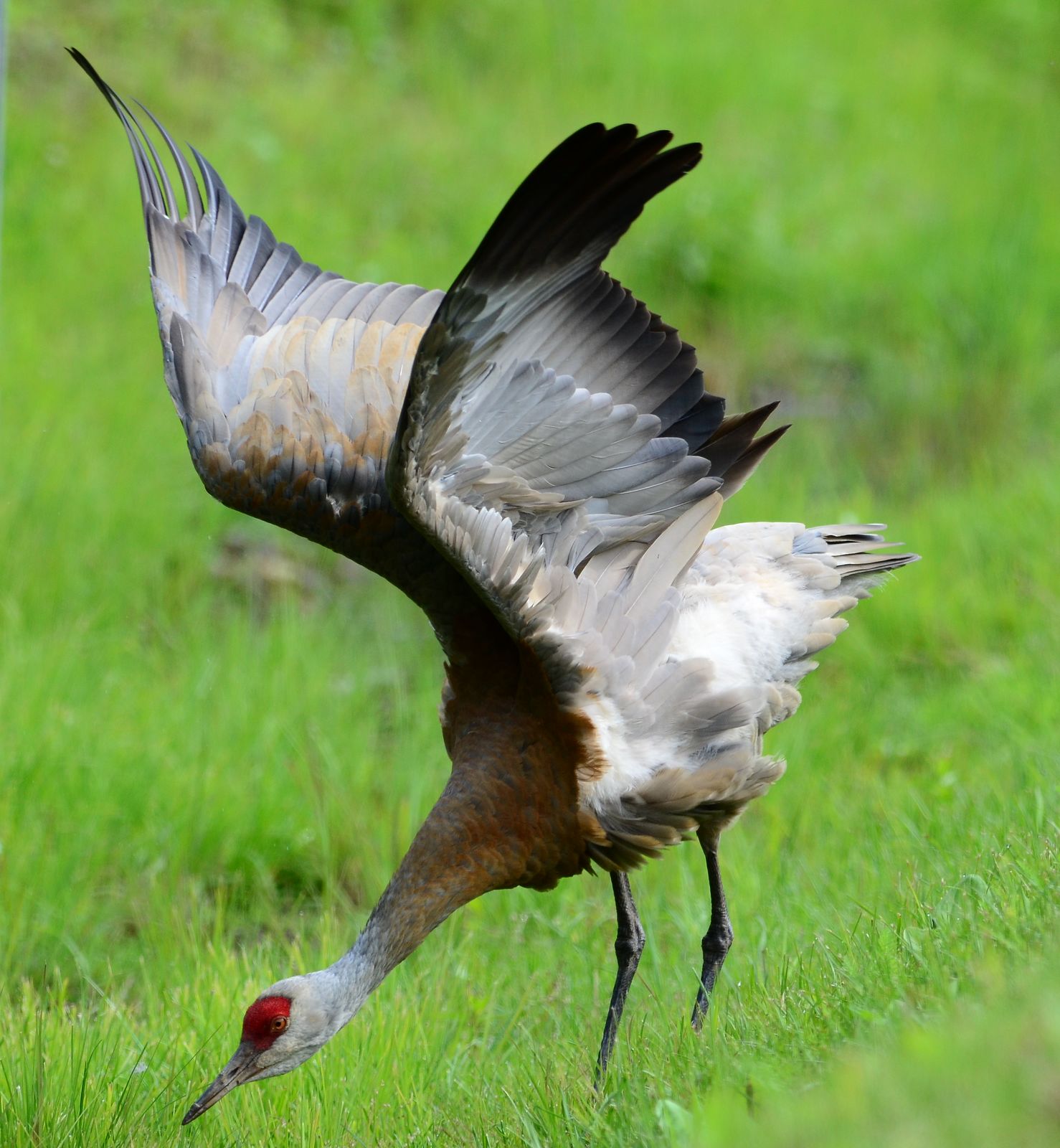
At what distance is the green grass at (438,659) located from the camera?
10.5 ft

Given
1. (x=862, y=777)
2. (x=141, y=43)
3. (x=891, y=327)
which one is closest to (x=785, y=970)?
(x=862, y=777)

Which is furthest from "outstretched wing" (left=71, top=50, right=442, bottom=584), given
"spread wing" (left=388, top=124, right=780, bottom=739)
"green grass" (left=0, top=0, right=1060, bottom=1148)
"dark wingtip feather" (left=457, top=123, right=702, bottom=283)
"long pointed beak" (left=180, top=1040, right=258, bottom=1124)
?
"green grass" (left=0, top=0, right=1060, bottom=1148)

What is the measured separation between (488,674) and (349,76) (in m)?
6.47

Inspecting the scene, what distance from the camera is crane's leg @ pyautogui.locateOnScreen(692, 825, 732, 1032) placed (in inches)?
154

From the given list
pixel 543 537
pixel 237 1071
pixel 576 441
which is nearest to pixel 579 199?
pixel 576 441

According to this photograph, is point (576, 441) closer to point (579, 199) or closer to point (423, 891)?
point (579, 199)

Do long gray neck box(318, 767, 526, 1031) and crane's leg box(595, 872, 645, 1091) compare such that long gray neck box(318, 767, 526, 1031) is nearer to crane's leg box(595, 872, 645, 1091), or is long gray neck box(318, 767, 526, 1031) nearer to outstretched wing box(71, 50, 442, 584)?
crane's leg box(595, 872, 645, 1091)

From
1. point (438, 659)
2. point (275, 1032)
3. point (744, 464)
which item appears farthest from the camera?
point (438, 659)

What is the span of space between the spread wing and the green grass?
91 cm

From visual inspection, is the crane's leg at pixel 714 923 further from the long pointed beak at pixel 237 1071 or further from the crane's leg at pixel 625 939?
the long pointed beak at pixel 237 1071

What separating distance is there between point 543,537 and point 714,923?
123 cm

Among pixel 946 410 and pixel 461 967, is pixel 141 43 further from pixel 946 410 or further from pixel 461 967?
pixel 461 967

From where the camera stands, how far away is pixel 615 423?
3.49m

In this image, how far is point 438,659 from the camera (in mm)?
6320
